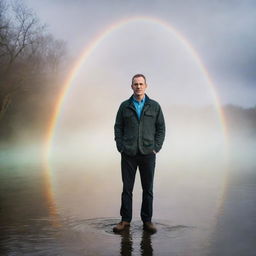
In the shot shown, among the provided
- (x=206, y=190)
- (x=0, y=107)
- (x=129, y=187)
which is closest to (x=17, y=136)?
(x=0, y=107)

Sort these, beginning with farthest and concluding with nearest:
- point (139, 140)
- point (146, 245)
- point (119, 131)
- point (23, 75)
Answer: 1. point (23, 75)
2. point (119, 131)
3. point (139, 140)
4. point (146, 245)

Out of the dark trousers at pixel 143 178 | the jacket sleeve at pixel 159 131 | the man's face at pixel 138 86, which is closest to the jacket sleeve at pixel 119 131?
the dark trousers at pixel 143 178

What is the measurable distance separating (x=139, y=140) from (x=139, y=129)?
0.49 ft

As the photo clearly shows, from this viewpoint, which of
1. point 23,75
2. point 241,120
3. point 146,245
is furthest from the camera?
point 241,120

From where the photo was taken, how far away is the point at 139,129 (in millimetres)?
6035

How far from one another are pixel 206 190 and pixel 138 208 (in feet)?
8.67

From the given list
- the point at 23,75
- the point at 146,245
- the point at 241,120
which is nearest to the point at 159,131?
the point at 146,245

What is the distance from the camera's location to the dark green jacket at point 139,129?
603cm

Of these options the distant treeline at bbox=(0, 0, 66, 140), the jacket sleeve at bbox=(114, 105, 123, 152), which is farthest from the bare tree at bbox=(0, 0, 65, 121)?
the jacket sleeve at bbox=(114, 105, 123, 152)

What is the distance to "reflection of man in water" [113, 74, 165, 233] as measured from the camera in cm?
604

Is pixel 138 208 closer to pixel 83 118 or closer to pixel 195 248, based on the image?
pixel 195 248

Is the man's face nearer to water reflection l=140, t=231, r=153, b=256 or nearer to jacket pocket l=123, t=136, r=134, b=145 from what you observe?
jacket pocket l=123, t=136, r=134, b=145

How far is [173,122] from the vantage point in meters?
104

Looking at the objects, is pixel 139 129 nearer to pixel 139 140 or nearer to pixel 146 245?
pixel 139 140
